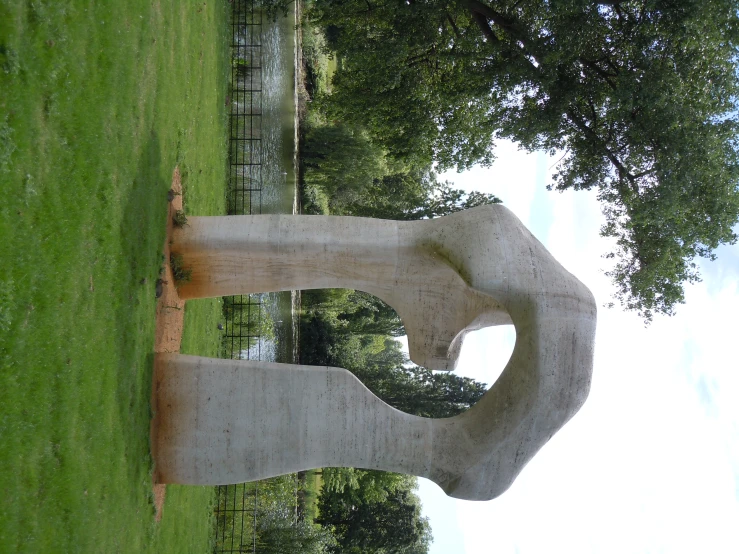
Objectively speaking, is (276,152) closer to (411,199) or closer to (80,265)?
(411,199)

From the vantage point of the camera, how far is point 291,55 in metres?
28.8

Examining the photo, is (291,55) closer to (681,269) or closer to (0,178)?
(681,269)

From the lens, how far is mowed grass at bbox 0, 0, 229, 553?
265 inches

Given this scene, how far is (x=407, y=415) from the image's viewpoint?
10.3 m

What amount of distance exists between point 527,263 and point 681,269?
8078 mm

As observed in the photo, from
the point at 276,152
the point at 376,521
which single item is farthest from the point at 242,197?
the point at 376,521

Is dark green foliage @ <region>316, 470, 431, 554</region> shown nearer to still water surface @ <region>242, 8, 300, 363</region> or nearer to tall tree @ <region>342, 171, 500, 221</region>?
still water surface @ <region>242, 8, 300, 363</region>

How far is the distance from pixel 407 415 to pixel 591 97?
10.7 metres

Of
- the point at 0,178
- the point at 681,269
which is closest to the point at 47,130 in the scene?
the point at 0,178

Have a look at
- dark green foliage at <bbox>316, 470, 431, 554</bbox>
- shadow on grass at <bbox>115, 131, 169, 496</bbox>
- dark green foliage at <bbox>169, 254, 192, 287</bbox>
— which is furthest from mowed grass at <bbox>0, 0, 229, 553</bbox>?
dark green foliage at <bbox>316, 470, 431, 554</bbox>

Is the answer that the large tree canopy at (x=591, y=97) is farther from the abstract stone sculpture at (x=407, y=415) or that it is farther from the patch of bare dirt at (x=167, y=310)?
the patch of bare dirt at (x=167, y=310)

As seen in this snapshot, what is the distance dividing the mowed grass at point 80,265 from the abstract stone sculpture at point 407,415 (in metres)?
0.86

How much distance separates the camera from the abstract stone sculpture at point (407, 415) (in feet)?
32.1

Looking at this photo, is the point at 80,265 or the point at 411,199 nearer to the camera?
the point at 80,265
